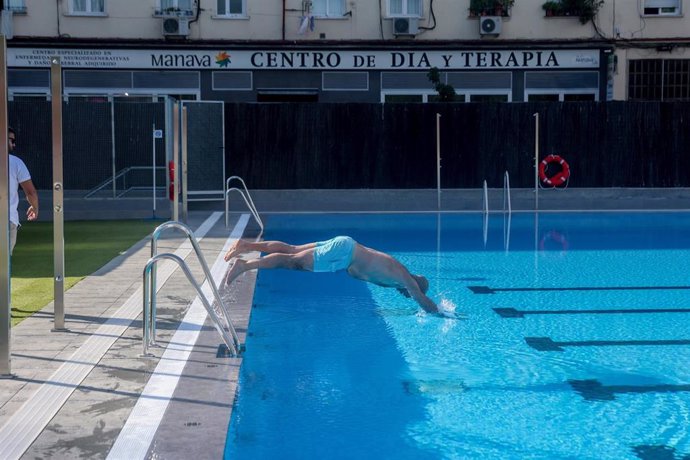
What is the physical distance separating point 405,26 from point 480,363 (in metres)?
19.6

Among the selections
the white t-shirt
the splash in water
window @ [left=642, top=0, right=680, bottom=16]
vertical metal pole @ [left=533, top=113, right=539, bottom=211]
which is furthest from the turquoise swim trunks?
window @ [left=642, top=0, right=680, bottom=16]

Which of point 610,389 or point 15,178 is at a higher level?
point 15,178

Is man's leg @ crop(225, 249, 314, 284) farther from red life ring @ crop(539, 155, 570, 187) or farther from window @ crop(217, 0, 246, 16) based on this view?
window @ crop(217, 0, 246, 16)

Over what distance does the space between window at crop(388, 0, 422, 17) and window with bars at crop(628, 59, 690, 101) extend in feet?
20.1

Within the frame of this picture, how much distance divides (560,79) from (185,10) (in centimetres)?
1058

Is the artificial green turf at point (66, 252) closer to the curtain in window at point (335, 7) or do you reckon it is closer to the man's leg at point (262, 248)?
the man's leg at point (262, 248)

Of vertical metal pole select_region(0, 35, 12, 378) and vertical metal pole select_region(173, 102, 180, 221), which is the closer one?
vertical metal pole select_region(0, 35, 12, 378)

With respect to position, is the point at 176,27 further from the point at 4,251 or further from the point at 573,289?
the point at 4,251

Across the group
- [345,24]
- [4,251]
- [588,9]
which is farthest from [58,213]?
[588,9]

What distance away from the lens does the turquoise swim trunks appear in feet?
28.5

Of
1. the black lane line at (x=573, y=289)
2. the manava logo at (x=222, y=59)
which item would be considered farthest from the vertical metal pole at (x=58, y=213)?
the manava logo at (x=222, y=59)

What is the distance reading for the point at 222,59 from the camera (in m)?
26.2

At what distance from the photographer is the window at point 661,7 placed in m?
26.4

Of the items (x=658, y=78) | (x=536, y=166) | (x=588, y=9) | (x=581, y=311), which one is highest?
(x=588, y=9)
